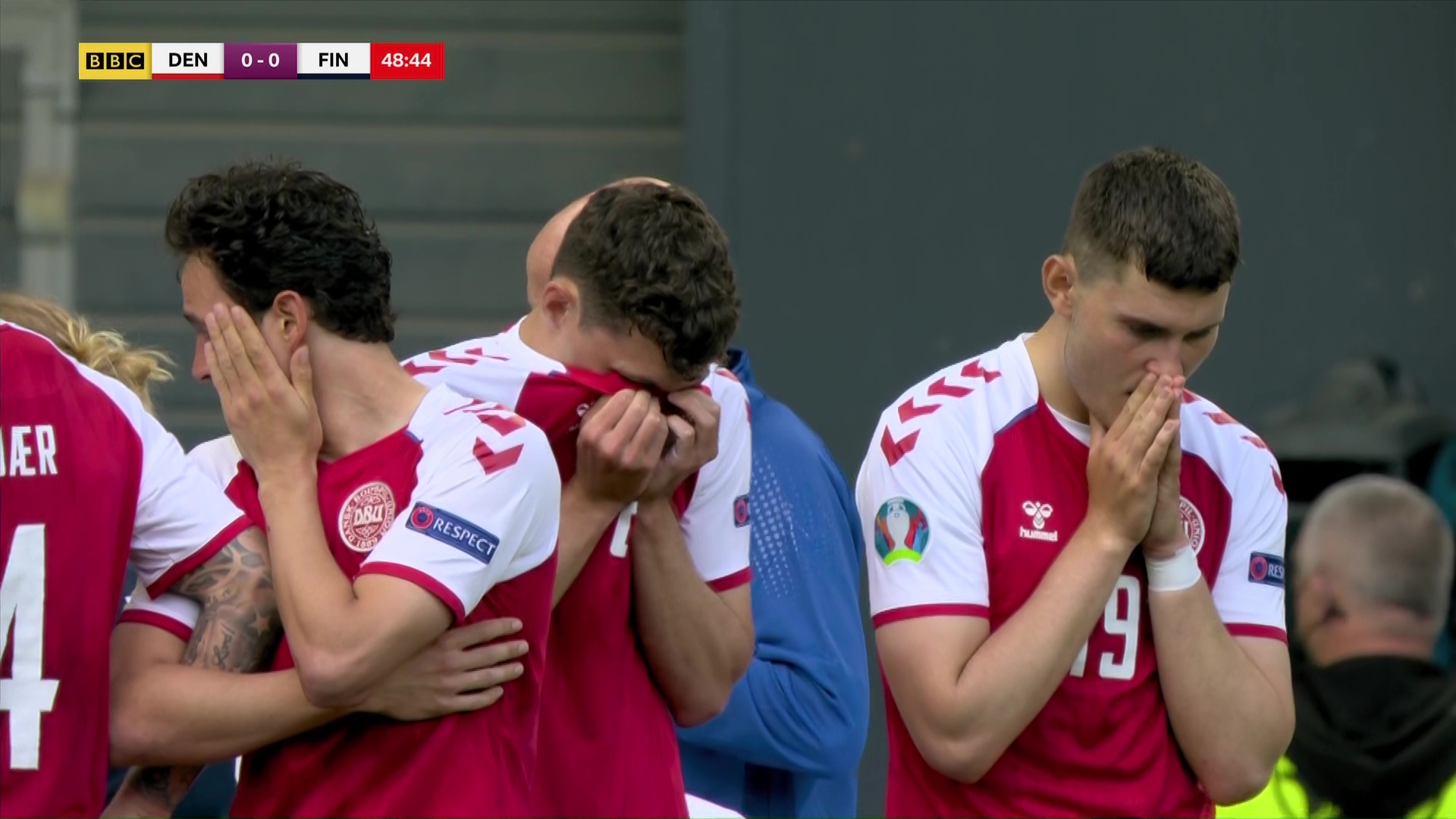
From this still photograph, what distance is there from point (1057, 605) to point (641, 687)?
627 mm

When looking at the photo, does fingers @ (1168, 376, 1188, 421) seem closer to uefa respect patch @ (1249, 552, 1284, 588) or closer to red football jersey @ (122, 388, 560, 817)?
uefa respect patch @ (1249, 552, 1284, 588)

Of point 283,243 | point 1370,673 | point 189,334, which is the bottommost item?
point 1370,673

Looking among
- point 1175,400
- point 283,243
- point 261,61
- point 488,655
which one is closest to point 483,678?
point 488,655

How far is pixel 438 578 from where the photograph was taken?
2.16 metres

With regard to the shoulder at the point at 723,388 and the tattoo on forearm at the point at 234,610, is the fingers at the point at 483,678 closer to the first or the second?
the tattoo on forearm at the point at 234,610

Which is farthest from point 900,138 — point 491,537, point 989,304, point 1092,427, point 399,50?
point 491,537

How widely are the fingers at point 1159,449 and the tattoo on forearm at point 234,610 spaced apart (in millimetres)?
1221

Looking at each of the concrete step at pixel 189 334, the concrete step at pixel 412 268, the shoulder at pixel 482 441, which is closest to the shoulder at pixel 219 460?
A: the shoulder at pixel 482 441

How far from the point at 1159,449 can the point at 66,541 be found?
1474 mm

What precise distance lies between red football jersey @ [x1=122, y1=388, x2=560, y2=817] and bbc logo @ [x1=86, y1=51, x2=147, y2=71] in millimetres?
3984

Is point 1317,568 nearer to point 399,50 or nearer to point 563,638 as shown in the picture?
point 563,638

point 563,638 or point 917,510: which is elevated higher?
point 917,510

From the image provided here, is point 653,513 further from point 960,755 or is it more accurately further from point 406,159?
point 406,159

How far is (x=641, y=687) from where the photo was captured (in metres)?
2.56
